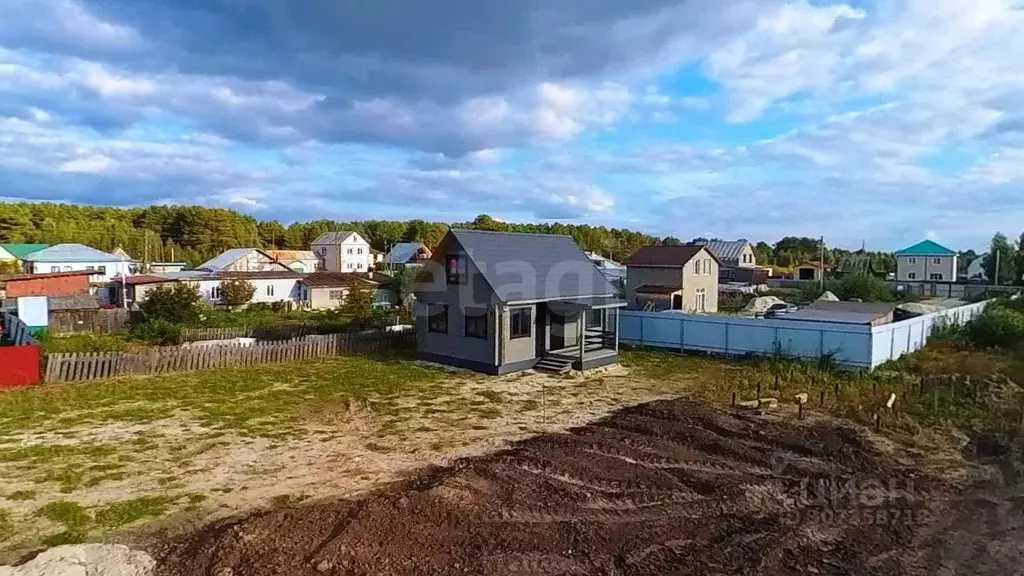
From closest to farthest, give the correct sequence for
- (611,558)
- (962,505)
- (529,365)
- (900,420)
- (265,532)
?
(611,558)
(265,532)
(962,505)
(900,420)
(529,365)

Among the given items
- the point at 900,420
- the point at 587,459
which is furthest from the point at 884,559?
the point at 900,420

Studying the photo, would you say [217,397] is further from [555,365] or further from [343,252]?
[343,252]

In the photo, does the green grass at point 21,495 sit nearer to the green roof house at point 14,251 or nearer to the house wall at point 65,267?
the house wall at point 65,267

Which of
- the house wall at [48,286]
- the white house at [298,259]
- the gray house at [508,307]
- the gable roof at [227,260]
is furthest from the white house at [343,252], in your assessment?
the gray house at [508,307]

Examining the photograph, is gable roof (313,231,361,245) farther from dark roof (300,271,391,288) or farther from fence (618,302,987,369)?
fence (618,302,987,369)

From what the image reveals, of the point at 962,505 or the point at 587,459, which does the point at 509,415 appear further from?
the point at 962,505

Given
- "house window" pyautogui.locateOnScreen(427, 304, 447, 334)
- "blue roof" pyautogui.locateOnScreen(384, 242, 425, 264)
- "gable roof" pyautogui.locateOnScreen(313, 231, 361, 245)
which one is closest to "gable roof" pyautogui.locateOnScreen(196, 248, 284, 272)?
"gable roof" pyautogui.locateOnScreen(313, 231, 361, 245)
